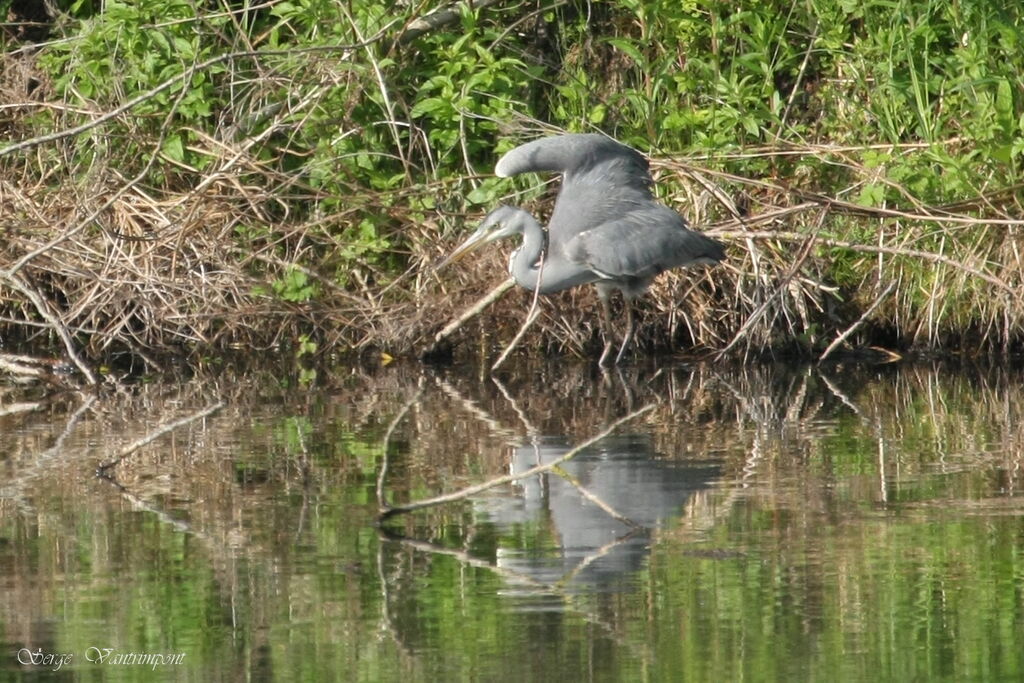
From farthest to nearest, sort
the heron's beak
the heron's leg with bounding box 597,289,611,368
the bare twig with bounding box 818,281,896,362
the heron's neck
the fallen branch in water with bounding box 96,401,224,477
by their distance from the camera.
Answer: the heron's leg with bounding box 597,289,611,368 < the heron's beak < the bare twig with bounding box 818,281,896,362 < the heron's neck < the fallen branch in water with bounding box 96,401,224,477

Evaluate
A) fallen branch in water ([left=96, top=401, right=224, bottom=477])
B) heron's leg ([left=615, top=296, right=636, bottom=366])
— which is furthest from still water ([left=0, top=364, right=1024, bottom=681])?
heron's leg ([left=615, top=296, right=636, bottom=366])

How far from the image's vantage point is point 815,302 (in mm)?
8867

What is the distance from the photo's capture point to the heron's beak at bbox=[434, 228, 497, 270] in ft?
28.4

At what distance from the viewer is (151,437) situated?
A: 6.53m

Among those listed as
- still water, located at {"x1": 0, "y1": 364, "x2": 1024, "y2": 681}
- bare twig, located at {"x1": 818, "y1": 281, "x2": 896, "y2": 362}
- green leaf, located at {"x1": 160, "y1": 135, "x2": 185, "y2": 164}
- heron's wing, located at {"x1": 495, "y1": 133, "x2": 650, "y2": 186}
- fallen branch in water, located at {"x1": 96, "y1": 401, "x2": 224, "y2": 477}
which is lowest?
still water, located at {"x1": 0, "y1": 364, "x2": 1024, "y2": 681}

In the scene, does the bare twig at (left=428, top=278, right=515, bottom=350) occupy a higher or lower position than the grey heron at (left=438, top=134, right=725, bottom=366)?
lower

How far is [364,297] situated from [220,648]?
5452mm

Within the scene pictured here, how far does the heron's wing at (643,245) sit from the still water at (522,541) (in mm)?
763

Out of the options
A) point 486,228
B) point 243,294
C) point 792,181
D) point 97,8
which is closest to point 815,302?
point 792,181

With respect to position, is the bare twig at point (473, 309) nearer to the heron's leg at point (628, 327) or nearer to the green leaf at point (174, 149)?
the heron's leg at point (628, 327)

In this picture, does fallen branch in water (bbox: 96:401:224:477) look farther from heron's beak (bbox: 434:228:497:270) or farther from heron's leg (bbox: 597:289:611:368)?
heron's leg (bbox: 597:289:611:368)

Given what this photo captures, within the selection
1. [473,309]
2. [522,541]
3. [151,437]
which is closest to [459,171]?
[473,309]

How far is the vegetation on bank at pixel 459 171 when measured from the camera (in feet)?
28.7

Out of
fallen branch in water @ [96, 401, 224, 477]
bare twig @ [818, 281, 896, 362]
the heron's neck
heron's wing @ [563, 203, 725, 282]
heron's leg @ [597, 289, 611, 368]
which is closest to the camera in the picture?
fallen branch in water @ [96, 401, 224, 477]
